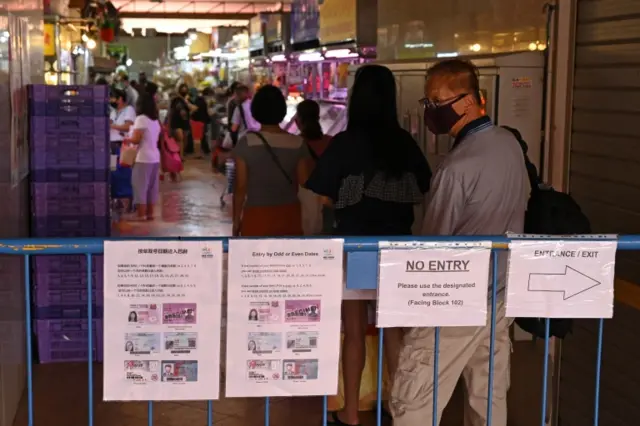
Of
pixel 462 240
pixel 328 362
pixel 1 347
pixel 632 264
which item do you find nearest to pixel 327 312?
pixel 328 362

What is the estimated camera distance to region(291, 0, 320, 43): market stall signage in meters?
12.4

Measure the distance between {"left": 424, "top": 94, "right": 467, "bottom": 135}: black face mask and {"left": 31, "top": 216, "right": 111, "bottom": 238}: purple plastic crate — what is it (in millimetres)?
3162

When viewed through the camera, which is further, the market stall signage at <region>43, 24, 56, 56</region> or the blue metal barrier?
the market stall signage at <region>43, 24, 56, 56</region>

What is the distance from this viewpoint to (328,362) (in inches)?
127

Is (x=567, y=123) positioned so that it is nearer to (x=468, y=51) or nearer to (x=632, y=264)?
(x=632, y=264)

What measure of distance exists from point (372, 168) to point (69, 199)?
2.61 m

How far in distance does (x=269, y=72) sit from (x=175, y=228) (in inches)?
268

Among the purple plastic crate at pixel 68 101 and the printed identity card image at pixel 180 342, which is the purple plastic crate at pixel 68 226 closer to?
the purple plastic crate at pixel 68 101

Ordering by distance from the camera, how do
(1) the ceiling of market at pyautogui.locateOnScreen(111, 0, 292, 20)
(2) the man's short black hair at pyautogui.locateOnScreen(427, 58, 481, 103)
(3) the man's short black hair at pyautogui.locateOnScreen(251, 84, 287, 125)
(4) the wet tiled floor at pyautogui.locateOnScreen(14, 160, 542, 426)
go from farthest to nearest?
(1) the ceiling of market at pyautogui.locateOnScreen(111, 0, 292, 20)
(3) the man's short black hair at pyautogui.locateOnScreen(251, 84, 287, 125)
(4) the wet tiled floor at pyautogui.locateOnScreen(14, 160, 542, 426)
(2) the man's short black hair at pyautogui.locateOnScreen(427, 58, 481, 103)

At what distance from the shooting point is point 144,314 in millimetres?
3078

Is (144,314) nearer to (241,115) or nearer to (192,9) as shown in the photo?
(241,115)

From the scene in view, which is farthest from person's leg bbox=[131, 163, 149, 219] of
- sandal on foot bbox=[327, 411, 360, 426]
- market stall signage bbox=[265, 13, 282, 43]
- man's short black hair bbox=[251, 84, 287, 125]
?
sandal on foot bbox=[327, 411, 360, 426]

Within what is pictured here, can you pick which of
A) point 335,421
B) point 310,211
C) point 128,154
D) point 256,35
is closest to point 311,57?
point 128,154

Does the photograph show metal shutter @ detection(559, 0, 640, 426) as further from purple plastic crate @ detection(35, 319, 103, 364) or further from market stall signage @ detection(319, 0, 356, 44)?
market stall signage @ detection(319, 0, 356, 44)
